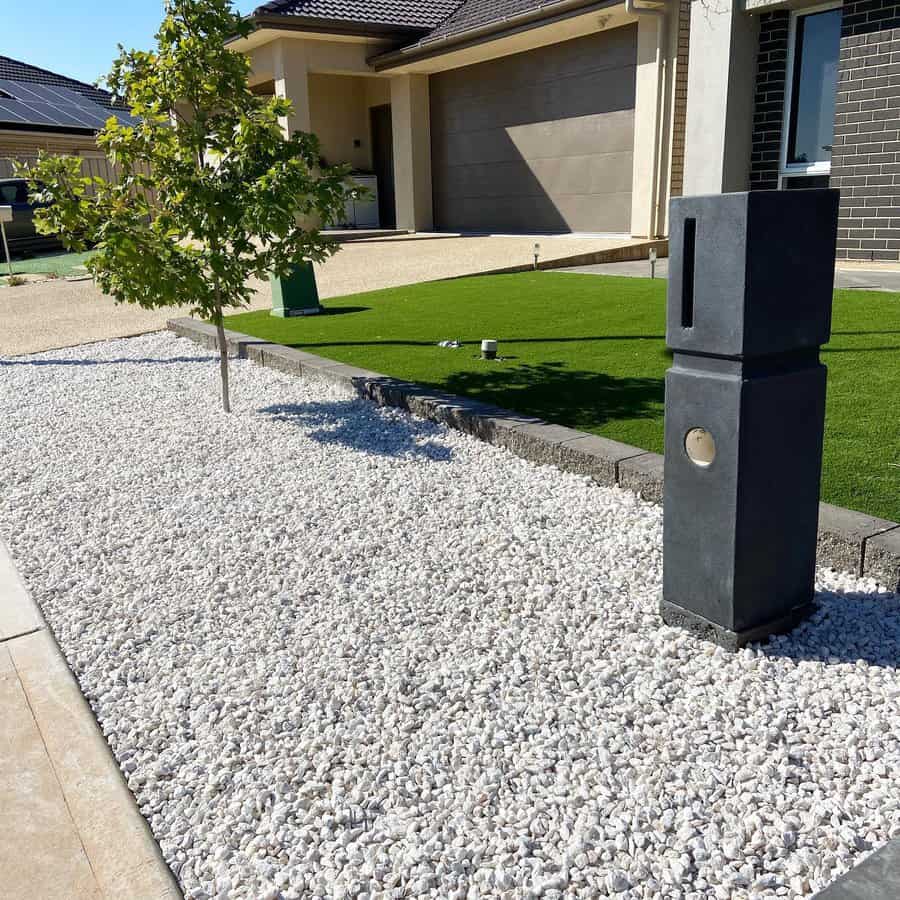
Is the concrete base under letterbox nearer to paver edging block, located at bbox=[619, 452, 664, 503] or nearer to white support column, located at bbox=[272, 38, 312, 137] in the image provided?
paver edging block, located at bbox=[619, 452, 664, 503]

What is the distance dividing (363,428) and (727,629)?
326 cm

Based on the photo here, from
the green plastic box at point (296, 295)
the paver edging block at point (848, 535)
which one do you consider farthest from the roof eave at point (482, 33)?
the paver edging block at point (848, 535)

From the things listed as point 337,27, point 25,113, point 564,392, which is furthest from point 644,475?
point 25,113

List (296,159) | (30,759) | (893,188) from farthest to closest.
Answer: (893,188)
(296,159)
(30,759)

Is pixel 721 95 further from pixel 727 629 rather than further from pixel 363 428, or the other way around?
pixel 727 629

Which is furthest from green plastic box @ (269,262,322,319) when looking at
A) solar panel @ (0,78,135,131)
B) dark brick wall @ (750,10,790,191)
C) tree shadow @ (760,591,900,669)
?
solar panel @ (0,78,135,131)

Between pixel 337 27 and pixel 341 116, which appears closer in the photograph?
pixel 337 27

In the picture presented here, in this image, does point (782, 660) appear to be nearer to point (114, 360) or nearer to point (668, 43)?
point (114, 360)

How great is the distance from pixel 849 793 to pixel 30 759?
2172 millimetres

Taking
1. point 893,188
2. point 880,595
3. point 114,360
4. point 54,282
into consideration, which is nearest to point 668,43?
point 893,188

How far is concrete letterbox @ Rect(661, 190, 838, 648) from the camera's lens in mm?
2455

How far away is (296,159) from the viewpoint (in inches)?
214

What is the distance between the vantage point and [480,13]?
664 inches

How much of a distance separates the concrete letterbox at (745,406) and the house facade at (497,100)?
456 inches
